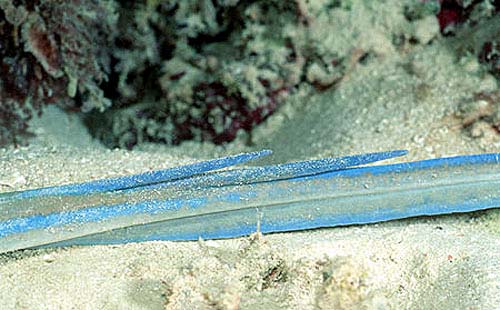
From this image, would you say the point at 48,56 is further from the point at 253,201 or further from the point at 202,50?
the point at 253,201

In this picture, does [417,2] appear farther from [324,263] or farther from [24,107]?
[24,107]

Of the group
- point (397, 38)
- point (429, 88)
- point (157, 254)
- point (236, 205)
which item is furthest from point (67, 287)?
point (397, 38)

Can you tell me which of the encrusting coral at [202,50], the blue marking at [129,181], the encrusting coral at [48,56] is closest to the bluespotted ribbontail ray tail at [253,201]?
the blue marking at [129,181]

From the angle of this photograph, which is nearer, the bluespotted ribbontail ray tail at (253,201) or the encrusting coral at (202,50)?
the bluespotted ribbontail ray tail at (253,201)

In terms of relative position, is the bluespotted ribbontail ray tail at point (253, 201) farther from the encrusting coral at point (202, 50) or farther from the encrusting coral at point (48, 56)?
the encrusting coral at point (48, 56)

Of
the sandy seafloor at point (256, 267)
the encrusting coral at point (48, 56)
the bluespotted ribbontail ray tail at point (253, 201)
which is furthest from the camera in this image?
the encrusting coral at point (48, 56)

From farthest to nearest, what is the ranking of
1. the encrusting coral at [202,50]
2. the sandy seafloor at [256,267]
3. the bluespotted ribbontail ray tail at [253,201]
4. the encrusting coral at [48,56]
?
the encrusting coral at [202,50], the encrusting coral at [48,56], the bluespotted ribbontail ray tail at [253,201], the sandy seafloor at [256,267]

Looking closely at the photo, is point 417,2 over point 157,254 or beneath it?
over

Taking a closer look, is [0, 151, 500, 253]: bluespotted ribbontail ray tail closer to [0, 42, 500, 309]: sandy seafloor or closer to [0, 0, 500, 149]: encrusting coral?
[0, 42, 500, 309]: sandy seafloor
